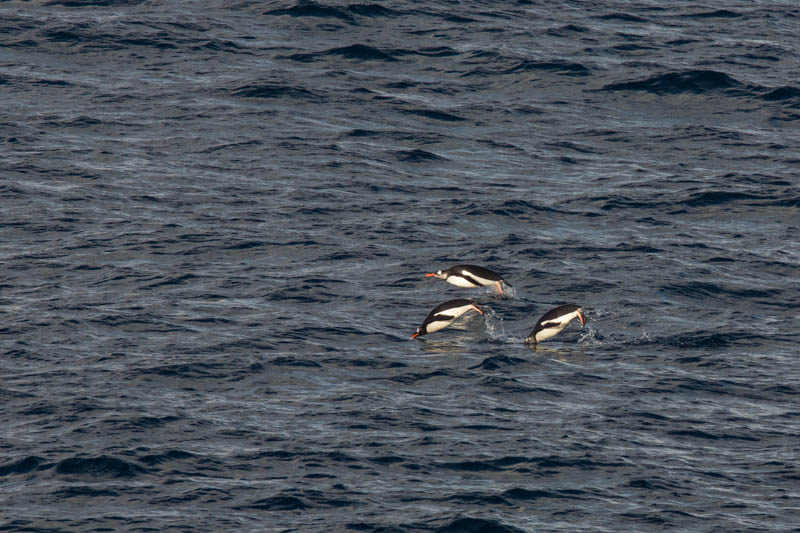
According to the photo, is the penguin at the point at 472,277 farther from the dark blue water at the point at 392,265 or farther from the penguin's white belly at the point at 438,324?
the penguin's white belly at the point at 438,324

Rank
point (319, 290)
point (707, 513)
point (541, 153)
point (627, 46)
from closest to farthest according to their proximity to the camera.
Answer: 1. point (707, 513)
2. point (319, 290)
3. point (541, 153)
4. point (627, 46)

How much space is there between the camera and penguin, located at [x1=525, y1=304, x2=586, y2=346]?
2167 cm

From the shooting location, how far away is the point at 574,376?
20938 millimetres

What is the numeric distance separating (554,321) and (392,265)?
16.4ft

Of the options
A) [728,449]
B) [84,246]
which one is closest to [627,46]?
[84,246]

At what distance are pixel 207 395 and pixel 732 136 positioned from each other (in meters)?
18.7

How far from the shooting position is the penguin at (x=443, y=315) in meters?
22.2

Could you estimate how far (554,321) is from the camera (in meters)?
21.7

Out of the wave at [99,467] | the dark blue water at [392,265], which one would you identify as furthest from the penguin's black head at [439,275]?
the wave at [99,467]

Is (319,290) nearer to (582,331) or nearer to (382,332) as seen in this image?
(382,332)

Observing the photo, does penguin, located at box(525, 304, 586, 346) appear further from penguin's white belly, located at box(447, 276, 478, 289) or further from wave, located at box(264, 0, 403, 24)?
wave, located at box(264, 0, 403, 24)

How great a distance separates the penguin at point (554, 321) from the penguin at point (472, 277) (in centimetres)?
192

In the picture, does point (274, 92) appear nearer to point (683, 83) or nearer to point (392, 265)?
point (683, 83)

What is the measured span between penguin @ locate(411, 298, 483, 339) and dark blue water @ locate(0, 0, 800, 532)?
1.57ft
